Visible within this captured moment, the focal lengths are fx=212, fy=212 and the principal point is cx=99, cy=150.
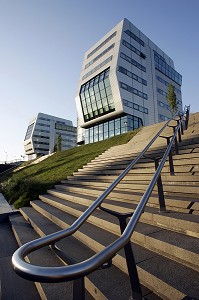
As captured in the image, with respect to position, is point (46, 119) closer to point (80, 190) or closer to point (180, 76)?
point (180, 76)

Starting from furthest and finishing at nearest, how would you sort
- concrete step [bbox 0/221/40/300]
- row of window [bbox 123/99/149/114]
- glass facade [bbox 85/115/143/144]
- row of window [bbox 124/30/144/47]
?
row of window [bbox 124/30/144/47], glass facade [bbox 85/115/143/144], row of window [bbox 123/99/149/114], concrete step [bbox 0/221/40/300]

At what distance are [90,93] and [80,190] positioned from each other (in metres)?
34.0

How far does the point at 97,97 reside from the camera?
3769 cm

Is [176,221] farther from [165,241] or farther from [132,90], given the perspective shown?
[132,90]

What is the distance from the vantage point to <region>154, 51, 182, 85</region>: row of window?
1911 inches

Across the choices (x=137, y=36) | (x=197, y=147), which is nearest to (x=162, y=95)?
(x=137, y=36)

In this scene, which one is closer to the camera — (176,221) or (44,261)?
(176,221)

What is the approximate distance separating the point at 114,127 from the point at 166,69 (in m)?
25.6

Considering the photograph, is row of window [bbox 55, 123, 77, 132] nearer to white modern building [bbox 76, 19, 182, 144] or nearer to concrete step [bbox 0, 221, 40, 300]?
white modern building [bbox 76, 19, 182, 144]

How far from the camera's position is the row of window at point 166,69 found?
4853 cm

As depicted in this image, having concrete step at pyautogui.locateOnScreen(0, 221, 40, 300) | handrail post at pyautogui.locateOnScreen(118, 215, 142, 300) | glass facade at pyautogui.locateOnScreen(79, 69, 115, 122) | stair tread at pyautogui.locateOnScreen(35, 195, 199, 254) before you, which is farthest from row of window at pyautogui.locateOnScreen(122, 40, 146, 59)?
handrail post at pyautogui.locateOnScreen(118, 215, 142, 300)

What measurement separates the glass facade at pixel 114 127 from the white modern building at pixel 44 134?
182 ft

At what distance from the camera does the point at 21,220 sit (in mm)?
6070

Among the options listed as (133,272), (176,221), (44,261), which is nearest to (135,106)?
(176,221)
